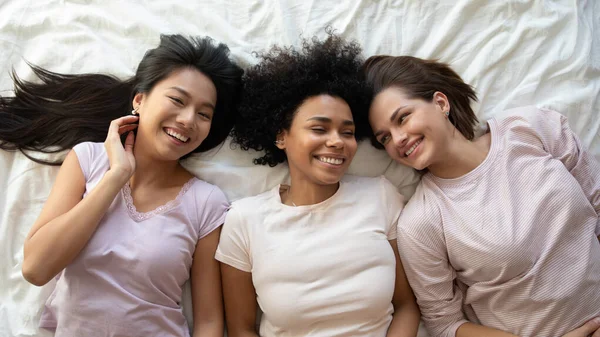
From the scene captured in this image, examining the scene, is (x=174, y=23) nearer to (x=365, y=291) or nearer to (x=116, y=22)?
(x=116, y=22)

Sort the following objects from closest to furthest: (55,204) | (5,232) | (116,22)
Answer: (55,204) < (5,232) < (116,22)

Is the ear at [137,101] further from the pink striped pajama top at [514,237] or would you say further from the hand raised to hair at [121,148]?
the pink striped pajama top at [514,237]

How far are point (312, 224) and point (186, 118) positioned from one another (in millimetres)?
480

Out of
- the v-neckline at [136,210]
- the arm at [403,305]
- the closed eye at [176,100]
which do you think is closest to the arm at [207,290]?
the v-neckline at [136,210]

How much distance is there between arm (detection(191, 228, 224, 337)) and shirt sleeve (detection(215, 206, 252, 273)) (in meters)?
0.03

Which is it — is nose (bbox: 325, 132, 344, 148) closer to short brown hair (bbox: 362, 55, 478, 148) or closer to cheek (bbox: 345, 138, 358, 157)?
cheek (bbox: 345, 138, 358, 157)

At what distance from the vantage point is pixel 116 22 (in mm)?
1621

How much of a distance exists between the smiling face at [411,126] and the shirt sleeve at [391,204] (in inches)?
3.5

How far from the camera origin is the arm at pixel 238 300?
142cm

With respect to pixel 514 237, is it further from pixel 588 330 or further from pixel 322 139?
pixel 322 139

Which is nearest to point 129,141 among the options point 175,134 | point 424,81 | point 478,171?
point 175,134

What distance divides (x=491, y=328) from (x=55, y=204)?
1.29 metres

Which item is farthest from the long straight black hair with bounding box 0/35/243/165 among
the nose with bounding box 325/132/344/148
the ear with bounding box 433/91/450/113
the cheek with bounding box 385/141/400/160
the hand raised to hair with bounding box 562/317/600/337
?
the hand raised to hair with bounding box 562/317/600/337

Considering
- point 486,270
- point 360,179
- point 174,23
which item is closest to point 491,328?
point 486,270
